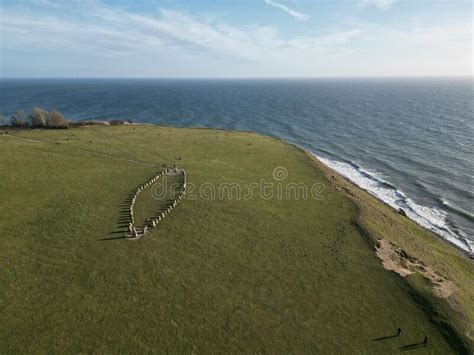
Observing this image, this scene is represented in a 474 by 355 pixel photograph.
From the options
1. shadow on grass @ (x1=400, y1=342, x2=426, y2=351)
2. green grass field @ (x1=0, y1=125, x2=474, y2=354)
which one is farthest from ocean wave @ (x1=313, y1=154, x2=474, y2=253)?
shadow on grass @ (x1=400, y1=342, x2=426, y2=351)

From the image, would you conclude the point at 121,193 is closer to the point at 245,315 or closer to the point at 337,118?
the point at 245,315

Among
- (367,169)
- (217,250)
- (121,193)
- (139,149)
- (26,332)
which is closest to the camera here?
(26,332)

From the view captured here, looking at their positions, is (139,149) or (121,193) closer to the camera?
(121,193)

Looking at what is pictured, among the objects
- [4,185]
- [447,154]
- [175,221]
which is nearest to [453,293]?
[175,221]

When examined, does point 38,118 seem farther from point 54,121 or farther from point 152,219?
point 152,219

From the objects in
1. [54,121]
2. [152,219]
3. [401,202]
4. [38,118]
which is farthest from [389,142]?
[38,118]

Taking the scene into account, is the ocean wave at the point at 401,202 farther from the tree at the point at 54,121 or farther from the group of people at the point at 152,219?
the tree at the point at 54,121

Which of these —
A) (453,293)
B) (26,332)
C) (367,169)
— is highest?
(26,332)
